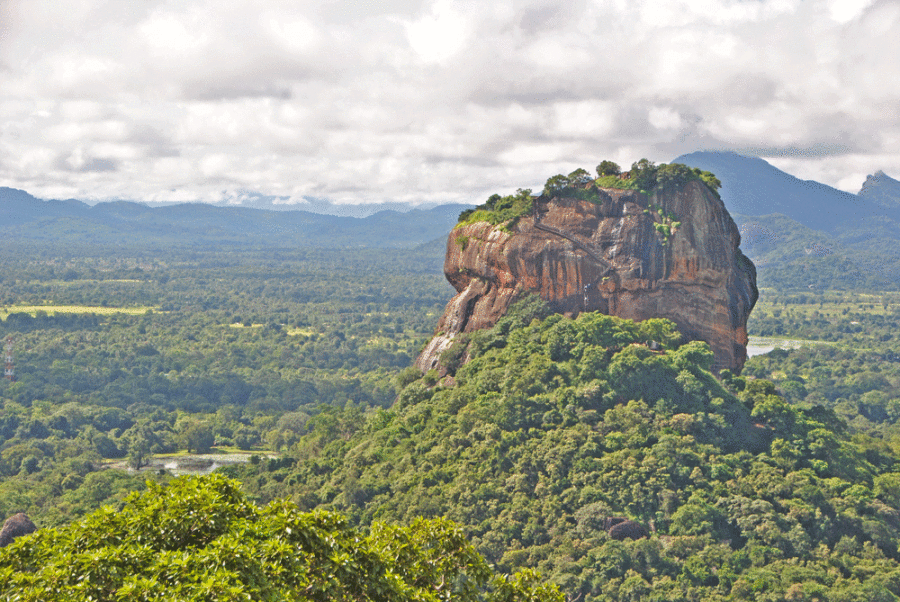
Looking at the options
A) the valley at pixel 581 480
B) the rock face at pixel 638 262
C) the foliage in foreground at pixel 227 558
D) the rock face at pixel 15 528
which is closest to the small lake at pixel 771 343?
the valley at pixel 581 480

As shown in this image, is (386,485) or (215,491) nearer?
(215,491)

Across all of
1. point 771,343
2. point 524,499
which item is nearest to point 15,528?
point 524,499

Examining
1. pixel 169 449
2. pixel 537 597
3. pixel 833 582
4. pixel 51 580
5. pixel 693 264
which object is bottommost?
pixel 169 449

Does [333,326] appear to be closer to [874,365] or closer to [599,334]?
[874,365]

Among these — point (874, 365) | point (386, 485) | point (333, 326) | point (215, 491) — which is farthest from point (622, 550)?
point (333, 326)

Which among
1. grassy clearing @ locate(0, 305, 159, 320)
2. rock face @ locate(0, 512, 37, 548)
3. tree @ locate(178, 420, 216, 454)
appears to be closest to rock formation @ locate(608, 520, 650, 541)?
rock face @ locate(0, 512, 37, 548)

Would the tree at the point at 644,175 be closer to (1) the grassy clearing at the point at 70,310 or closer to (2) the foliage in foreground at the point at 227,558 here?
(2) the foliage in foreground at the point at 227,558

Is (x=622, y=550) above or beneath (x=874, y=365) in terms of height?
above
